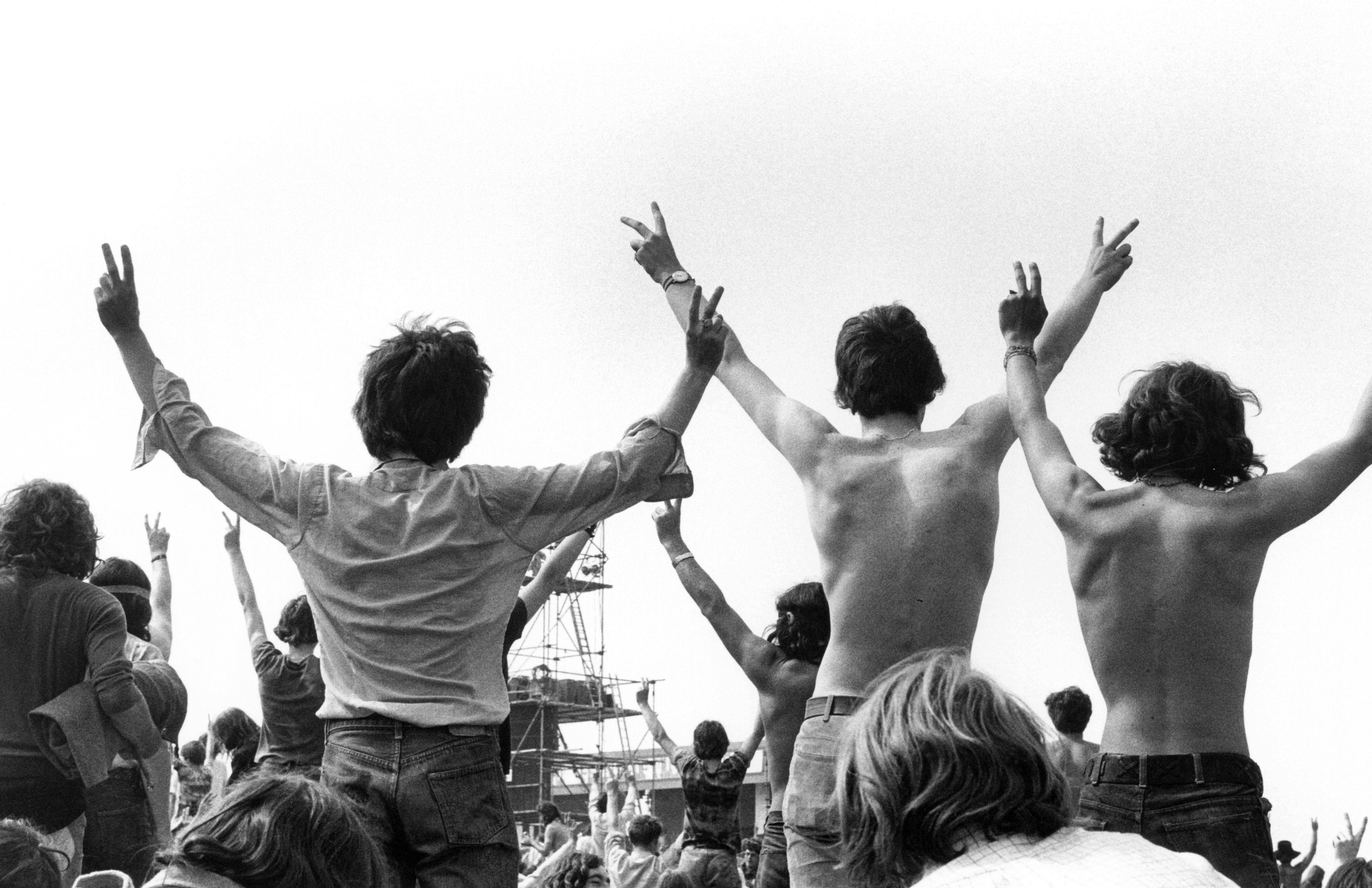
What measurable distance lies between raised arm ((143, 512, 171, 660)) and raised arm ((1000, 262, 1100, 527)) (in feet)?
14.3

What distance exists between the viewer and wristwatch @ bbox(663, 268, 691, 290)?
5461 mm

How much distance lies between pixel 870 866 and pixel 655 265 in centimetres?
351

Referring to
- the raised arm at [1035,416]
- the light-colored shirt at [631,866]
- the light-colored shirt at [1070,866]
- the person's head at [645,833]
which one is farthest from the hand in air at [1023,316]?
the person's head at [645,833]

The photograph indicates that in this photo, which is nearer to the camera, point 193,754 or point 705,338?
point 705,338

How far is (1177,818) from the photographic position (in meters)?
4.27

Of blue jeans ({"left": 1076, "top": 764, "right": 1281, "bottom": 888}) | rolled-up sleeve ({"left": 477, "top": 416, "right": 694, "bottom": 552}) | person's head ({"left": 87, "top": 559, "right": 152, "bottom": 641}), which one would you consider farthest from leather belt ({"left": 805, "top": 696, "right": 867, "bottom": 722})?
person's head ({"left": 87, "top": 559, "right": 152, "bottom": 641})

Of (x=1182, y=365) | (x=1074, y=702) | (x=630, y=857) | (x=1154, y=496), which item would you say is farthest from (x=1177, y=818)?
(x=630, y=857)

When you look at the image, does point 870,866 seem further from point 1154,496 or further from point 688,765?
point 688,765

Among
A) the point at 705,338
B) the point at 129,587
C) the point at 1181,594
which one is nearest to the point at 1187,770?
the point at 1181,594

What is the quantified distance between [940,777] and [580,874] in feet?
24.8

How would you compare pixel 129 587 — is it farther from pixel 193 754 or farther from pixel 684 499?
pixel 193 754

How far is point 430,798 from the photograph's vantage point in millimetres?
3920

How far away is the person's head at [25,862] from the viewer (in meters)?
3.43

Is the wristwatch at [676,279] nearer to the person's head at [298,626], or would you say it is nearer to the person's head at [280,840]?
the person's head at [298,626]
